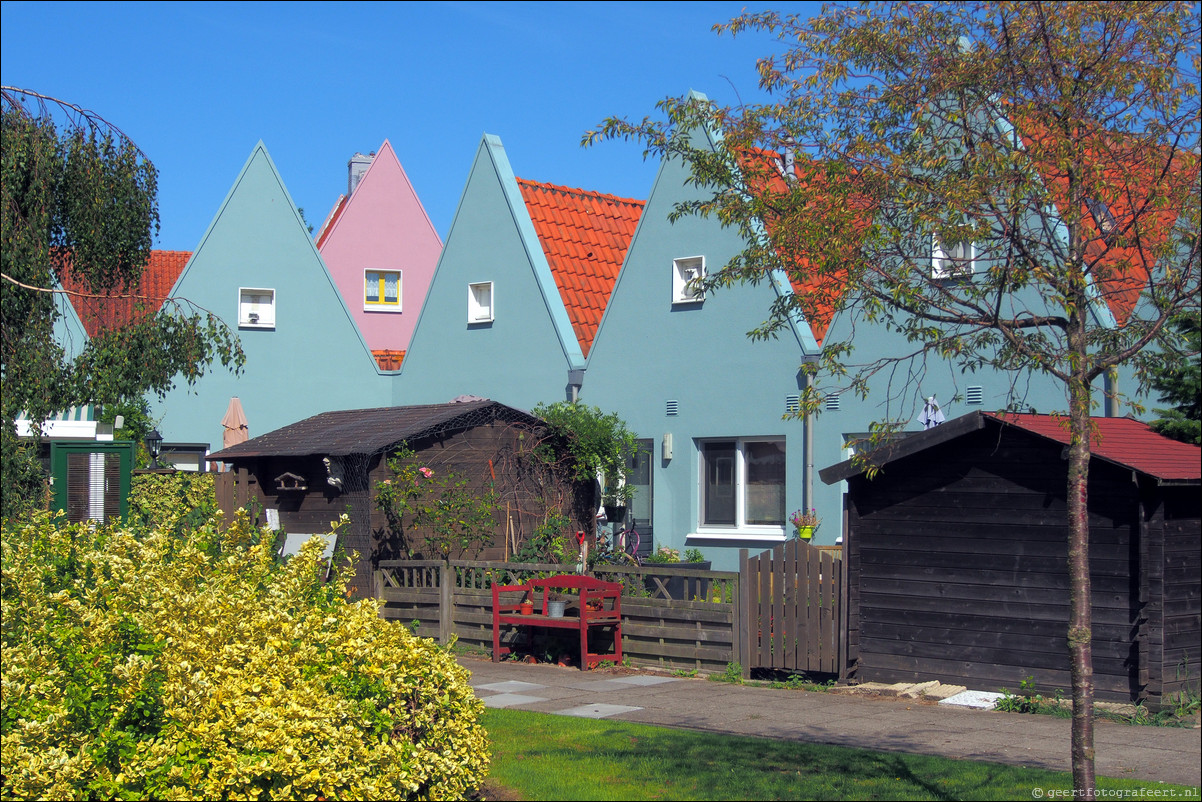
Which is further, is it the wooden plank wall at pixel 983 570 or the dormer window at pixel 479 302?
the dormer window at pixel 479 302

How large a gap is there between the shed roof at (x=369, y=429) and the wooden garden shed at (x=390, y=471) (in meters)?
0.02

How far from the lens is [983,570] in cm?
1144

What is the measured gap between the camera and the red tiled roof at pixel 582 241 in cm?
2311

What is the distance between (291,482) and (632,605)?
6.12 m

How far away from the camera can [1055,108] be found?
723 centimetres

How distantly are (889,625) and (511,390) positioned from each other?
40.2ft

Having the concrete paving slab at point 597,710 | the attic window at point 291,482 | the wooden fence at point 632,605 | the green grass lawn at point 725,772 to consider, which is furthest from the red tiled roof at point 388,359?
the green grass lawn at point 725,772

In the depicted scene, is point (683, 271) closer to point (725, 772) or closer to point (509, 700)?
point (509, 700)

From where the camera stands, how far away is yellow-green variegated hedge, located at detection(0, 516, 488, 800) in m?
6.58

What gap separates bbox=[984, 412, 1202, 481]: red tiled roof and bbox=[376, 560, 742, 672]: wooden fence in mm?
3591

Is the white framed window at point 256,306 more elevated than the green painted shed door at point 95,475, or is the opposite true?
the white framed window at point 256,306

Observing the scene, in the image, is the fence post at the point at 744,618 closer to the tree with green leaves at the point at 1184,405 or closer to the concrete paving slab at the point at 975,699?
the concrete paving slab at the point at 975,699

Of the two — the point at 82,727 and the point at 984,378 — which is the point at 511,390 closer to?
the point at 984,378

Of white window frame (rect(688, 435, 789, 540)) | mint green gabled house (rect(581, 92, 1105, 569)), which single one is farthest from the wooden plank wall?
white window frame (rect(688, 435, 789, 540))
